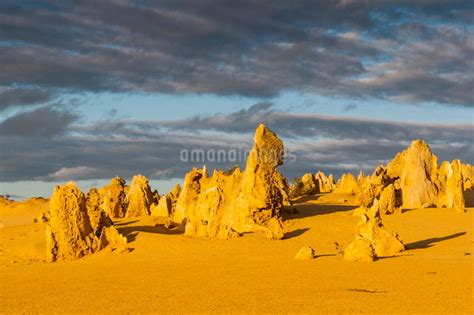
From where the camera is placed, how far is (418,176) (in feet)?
130

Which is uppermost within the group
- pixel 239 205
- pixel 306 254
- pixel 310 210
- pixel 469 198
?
pixel 239 205

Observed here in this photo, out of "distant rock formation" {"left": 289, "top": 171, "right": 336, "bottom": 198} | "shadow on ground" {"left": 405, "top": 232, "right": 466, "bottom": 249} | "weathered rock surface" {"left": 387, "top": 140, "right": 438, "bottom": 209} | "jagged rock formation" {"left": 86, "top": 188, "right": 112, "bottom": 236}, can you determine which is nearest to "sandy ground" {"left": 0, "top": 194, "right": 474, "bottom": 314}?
"shadow on ground" {"left": 405, "top": 232, "right": 466, "bottom": 249}

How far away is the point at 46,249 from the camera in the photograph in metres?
26.5

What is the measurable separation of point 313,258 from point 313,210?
14.5 metres

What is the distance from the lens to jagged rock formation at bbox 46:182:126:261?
82.1 feet

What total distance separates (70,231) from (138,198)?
16284 millimetres

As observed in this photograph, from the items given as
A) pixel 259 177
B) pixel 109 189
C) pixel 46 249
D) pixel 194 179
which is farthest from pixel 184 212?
pixel 109 189

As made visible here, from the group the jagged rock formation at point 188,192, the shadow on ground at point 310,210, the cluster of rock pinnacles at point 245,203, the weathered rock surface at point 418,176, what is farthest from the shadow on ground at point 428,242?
the jagged rock formation at point 188,192

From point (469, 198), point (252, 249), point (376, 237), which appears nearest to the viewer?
point (376, 237)

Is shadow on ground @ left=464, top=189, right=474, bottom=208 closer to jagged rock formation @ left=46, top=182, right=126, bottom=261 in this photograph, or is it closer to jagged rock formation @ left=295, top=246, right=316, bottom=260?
jagged rock formation @ left=295, top=246, right=316, bottom=260

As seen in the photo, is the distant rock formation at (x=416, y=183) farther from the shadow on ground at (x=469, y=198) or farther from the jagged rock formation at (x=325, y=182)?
the jagged rock formation at (x=325, y=182)

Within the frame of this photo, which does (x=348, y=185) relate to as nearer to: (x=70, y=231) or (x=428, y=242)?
(x=428, y=242)

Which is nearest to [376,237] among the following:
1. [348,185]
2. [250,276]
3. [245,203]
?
[250,276]

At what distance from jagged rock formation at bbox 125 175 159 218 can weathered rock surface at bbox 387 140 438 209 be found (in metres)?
16.8
